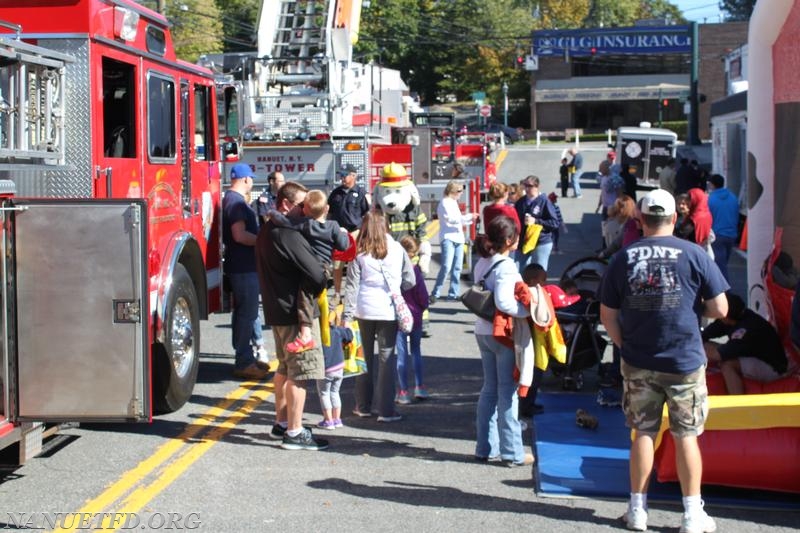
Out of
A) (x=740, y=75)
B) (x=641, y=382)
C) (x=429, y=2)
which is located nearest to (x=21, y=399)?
(x=641, y=382)

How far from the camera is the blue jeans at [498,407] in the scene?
715cm

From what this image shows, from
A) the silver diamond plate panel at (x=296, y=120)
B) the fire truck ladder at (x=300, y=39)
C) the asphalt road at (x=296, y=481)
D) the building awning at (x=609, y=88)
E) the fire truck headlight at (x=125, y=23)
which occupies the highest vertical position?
the building awning at (x=609, y=88)

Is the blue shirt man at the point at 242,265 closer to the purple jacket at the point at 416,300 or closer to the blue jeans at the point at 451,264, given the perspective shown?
the purple jacket at the point at 416,300

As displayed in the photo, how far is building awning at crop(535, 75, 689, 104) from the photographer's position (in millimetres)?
70875

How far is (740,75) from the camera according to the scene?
36531mm

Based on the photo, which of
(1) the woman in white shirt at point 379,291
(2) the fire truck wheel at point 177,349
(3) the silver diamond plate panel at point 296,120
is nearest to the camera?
(2) the fire truck wheel at point 177,349

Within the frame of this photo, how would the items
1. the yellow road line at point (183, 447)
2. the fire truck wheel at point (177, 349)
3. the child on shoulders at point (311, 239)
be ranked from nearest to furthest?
the yellow road line at point (183, 447) < the child on shoulders at point (311, 239) < the fire truck wheel at point (177, 349)

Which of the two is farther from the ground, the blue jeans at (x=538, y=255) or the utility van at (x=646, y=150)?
the utility van at (x=646, y=150)

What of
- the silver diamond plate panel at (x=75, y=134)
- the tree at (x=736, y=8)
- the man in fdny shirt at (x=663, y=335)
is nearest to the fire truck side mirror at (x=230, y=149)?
the silver diamond plate panel at (x=75, y=134)

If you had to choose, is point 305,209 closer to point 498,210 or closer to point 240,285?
point 240,285

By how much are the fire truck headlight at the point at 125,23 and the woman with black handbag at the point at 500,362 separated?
9.86 feet

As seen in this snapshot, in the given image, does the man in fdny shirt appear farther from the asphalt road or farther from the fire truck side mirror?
the fire truck side mirror

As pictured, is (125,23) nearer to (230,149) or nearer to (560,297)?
(230,149)

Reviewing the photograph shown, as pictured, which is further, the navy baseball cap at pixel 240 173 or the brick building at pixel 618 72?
the brick building at pixel 618 72
